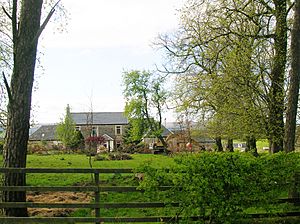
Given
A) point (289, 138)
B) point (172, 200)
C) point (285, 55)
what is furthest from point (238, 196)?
point (285, 55)

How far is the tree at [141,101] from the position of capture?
4844cm

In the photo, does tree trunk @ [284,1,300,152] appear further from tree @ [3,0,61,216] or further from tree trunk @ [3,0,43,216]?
tree trunk @ [3,0,43,216]

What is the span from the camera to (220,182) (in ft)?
19.3

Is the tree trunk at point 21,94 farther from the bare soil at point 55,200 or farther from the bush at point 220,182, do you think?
the bush at point 220,182

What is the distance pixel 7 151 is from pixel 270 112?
8676 mm

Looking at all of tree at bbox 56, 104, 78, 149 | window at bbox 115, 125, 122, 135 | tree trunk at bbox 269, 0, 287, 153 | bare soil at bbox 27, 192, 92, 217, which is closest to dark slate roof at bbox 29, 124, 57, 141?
window at bbox 115, 125, 122, 135

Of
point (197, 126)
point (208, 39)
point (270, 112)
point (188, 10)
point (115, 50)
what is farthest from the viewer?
point (197, 126)

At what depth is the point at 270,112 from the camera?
12195mm

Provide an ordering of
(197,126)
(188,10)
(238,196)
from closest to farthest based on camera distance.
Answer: (238,196), (188,10), (197,126)

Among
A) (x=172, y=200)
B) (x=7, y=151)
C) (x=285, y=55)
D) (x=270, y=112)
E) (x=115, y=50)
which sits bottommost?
(x=172, y=200)

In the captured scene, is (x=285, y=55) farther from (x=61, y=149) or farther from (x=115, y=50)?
(x=61, y=149)

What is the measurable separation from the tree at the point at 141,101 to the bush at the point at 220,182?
137 feet

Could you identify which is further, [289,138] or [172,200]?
[289,138]

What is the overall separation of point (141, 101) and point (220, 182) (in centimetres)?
4287
